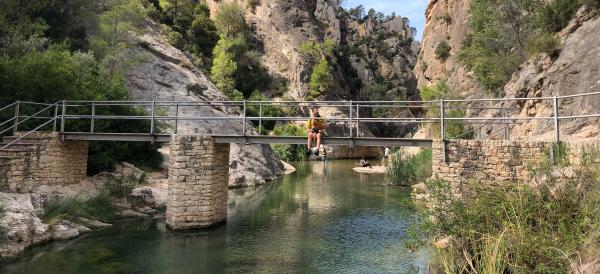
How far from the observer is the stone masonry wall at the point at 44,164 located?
43.7 feet

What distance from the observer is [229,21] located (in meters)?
53.4

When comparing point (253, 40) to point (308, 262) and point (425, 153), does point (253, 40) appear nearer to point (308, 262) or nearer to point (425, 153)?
point (425, 153)

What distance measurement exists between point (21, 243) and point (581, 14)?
75.1 ft

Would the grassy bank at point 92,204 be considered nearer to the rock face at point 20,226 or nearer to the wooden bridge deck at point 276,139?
the rock face at point 20,226

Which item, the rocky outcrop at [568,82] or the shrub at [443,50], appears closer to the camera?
the rocky outcrop at [568,82]

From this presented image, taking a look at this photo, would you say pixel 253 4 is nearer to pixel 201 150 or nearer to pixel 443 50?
pixel 443 50

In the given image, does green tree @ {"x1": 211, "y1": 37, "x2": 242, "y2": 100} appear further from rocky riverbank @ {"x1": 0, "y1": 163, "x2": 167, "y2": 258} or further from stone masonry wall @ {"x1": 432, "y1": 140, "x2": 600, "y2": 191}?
stone masonry wall @ {"x1": 432, "y1": 140, "x2": 600, "y2": 191}

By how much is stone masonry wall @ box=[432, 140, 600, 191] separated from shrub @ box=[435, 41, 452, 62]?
38.0 m

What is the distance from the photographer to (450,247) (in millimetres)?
7531

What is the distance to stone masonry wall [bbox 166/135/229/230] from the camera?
13.1m

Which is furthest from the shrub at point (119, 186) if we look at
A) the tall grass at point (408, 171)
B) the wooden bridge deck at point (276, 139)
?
the tall grass at point (408, 171)

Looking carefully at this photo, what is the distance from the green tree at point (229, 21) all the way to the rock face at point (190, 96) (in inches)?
854

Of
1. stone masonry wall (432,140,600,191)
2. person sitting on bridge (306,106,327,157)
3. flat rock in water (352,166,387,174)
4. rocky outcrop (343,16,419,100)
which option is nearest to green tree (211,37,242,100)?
flat rock in water (352,166,387,174)

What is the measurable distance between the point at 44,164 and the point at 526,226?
1441 centimetres
